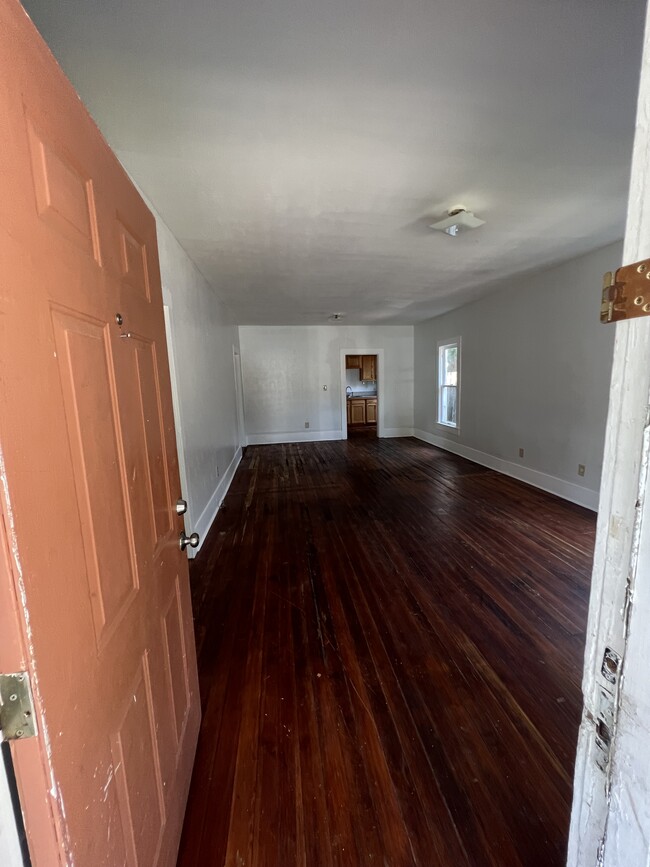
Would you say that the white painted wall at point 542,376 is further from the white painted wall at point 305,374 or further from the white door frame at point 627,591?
the white door frame at point 627,591

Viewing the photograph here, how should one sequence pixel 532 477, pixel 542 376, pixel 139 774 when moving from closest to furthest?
pixel 139 774
pixel 542 376
pixel 532 477

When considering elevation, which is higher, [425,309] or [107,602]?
[425,309]

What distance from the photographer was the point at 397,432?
7.56m

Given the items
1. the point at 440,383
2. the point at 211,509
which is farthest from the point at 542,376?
the point at 211,509

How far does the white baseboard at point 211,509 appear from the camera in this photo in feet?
9.37

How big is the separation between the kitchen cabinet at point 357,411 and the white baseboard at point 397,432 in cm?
171

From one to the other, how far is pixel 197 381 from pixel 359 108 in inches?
90.0

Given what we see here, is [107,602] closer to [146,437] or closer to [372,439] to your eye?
[146,437]

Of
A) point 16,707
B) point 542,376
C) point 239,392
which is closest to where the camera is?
point 16,707

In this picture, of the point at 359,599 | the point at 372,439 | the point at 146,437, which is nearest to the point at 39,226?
the point at 146,437

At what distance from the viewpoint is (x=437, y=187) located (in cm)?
199

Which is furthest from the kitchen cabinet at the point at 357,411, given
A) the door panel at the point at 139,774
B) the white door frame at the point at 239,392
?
the door panel at the point at 139,774

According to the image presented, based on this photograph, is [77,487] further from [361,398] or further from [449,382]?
[361,398]

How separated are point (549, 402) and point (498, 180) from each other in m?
2.69
